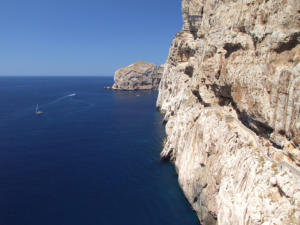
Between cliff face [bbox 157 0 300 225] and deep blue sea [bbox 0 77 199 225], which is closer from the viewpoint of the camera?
cliff face [bbox 157 0 300 225]

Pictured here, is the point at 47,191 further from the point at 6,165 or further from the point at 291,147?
the point at 291,147

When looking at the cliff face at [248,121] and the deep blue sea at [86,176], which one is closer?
the cliff face at [248,121]

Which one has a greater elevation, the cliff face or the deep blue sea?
the cliff face

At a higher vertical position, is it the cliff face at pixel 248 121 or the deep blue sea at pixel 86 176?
the cliff face at pixel 248 121

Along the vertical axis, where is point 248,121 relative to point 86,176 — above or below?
above

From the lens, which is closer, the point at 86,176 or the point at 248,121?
the point at 248,121
